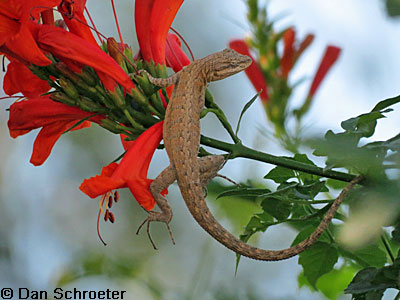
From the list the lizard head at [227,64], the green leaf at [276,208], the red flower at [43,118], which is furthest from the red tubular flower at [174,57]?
the green leaf at [276,208]

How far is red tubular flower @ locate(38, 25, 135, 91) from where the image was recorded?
2.00ft

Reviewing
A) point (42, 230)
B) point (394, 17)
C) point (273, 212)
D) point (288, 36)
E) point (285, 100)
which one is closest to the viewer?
point (394, 17)

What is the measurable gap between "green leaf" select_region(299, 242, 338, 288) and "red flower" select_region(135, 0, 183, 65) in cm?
31

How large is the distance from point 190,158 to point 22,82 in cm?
25

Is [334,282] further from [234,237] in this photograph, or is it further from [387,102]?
[387,102]

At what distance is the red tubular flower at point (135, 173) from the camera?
0.63 metres

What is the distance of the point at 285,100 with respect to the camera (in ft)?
2.80

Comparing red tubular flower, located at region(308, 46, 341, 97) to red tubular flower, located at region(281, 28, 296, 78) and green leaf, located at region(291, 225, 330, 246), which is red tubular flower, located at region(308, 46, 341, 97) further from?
green leaf, located at region(291, 225, 330, 246)

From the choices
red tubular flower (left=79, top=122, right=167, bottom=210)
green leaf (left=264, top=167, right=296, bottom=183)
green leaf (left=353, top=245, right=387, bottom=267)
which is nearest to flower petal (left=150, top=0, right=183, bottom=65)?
red tubular flower (left=79, top=122, right=167, bottom=210)

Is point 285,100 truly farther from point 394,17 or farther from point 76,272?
point 394,17

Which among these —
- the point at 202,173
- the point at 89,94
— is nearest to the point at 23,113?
the point at 89,94

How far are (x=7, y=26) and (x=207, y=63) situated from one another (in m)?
0.26

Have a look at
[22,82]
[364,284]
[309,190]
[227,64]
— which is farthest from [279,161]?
[22,82]

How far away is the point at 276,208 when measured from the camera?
605 millimetres
